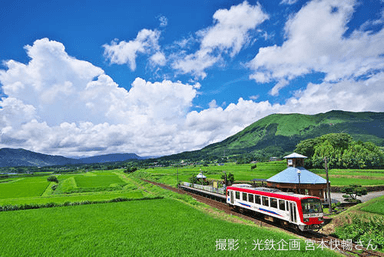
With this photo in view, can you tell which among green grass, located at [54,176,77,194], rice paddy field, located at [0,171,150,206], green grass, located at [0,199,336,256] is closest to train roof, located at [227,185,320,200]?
green grass, located at [0,199,336,256]

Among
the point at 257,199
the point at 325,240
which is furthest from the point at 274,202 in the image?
the point at 325,240

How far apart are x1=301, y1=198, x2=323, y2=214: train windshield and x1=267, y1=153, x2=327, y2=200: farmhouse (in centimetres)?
1157

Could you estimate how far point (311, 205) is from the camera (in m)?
17.1

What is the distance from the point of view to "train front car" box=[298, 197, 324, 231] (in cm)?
1675

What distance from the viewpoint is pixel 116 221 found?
20.3 m

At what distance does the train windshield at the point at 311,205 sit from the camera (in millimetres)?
16875

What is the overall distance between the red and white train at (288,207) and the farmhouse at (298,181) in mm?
9691

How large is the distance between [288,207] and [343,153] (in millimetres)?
81177

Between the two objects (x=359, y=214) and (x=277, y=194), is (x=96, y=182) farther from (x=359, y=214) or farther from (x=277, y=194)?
(x=359, y=214)

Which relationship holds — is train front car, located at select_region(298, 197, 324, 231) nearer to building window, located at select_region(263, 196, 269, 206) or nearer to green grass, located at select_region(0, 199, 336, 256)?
green grass, located at select_region(0, 199, 336, 256)


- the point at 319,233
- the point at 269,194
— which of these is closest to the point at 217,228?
the point at 269,194

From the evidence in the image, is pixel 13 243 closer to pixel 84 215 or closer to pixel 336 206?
pixel 84 215

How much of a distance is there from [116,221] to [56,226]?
17.0ft

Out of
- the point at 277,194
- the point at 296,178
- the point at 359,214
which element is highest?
the point at 277,194
